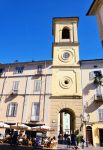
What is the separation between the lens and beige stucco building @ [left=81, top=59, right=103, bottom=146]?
23812mm

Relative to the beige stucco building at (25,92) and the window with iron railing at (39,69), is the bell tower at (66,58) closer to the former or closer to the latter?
the beige stucco building at (25,92)

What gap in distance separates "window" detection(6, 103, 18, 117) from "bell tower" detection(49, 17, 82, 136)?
18.3ft

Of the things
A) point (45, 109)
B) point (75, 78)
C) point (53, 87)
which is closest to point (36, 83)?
point (53, 87)

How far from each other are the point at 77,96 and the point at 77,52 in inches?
327

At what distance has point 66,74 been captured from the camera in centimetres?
2844

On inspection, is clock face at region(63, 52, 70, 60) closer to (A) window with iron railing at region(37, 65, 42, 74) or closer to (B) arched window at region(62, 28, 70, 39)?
(B) arched window at region(62, 28, 70, 39)

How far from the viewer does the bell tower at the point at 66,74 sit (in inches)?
1007

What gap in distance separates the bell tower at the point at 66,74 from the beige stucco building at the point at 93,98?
90 cm

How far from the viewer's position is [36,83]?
27906mm

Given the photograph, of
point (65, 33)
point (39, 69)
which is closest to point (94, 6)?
point (39, 69)

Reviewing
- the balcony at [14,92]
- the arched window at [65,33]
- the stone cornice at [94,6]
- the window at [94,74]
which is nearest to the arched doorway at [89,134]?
the window at [94,74]

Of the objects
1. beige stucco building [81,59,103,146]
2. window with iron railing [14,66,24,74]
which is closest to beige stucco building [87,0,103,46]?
beige stucco building [81,59,103,146]

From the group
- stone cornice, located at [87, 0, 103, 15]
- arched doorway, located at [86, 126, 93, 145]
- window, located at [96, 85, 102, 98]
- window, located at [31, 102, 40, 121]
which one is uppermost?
stone cornice, located at [87, 0, 103, 15]

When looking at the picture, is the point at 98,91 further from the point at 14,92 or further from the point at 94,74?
the point at 14,92
